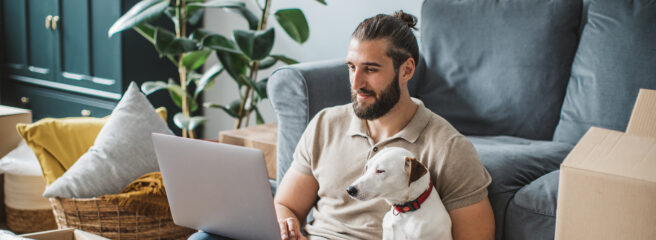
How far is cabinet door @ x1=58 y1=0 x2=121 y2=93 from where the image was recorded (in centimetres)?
302

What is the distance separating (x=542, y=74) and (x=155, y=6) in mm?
1618

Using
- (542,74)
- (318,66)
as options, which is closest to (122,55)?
(318,66)

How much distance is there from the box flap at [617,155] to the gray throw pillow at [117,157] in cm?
142

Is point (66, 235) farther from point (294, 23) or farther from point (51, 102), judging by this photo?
point (51, 102)

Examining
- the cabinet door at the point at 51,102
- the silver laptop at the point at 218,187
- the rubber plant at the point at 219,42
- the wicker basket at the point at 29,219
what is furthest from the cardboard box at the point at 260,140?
the cabinet door at the point at 51,102

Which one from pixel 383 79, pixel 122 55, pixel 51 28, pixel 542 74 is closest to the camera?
pixel 383 79

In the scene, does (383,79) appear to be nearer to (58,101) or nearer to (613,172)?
(613,172)

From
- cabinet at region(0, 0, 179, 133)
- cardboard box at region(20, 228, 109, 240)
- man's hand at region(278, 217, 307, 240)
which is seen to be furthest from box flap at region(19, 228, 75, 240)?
cabinet at region(0, 0, 179, 133)

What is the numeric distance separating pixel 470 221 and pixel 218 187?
1.74 ft

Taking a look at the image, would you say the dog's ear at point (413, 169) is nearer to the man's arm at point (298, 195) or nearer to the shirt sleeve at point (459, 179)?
the shirt sleeve at point (459, 179)

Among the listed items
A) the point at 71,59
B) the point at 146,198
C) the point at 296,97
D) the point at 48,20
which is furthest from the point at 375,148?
the point at 48,20

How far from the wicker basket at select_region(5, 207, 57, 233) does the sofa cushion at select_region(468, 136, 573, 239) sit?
172 centimetres

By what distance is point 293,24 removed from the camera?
2.47 metres

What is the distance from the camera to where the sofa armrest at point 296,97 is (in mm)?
1762
